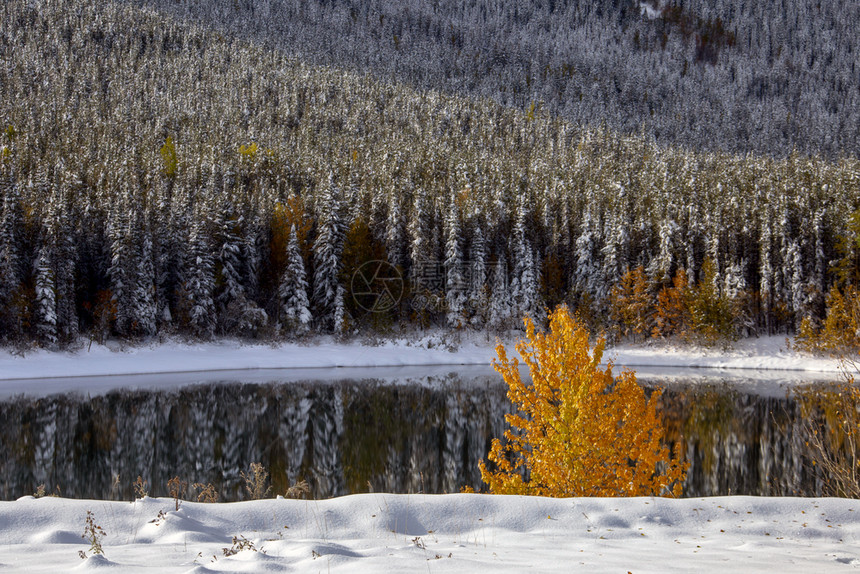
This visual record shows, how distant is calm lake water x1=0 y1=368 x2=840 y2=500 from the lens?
2105cm

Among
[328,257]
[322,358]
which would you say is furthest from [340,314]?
[328,257]

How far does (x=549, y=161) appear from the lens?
10300 cm

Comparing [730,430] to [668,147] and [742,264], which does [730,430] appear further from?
[668,147]

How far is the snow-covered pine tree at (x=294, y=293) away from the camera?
184 ft

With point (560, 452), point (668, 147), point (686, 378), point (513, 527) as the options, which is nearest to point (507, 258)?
point (686, 378)

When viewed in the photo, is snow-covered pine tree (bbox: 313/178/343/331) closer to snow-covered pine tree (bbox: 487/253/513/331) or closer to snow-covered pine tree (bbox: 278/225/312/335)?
snow-covered pine tree (bbox: 278/225/312/335)

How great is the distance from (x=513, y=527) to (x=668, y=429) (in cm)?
2405

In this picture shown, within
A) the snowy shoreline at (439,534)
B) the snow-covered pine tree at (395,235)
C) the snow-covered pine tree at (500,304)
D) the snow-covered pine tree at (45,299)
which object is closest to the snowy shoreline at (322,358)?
the snow-covered pine tree at (45,299)

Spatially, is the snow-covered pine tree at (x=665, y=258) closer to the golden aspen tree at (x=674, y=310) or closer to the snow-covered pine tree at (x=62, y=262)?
the golden aspen tree at (x=674, y=310)

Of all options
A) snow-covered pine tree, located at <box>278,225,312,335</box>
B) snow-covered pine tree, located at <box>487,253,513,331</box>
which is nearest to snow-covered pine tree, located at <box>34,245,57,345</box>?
snow-covered pine tree, located at <box>278,225,312,335</box>

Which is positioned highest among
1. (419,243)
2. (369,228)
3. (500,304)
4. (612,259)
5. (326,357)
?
(369,228)

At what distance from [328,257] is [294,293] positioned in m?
4.70

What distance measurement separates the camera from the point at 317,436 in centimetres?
2850

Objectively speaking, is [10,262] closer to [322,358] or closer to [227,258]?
[227,258]
